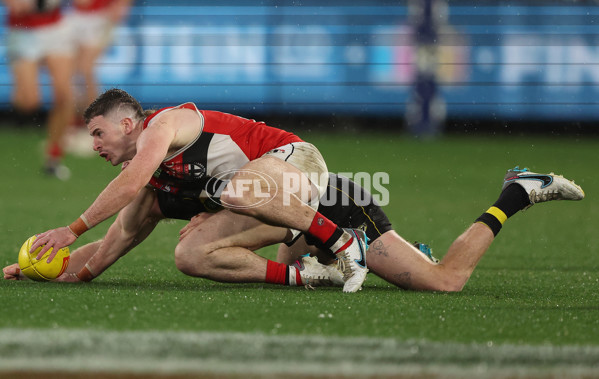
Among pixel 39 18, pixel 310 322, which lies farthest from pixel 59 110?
pixel 310 322

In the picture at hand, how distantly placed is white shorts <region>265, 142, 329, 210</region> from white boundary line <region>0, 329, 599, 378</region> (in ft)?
4.44

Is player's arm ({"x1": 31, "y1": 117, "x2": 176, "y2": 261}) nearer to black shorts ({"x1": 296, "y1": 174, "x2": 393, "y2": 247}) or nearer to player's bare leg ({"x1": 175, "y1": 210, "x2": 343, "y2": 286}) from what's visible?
player's bare leg ({"x1": 175, "y1": 210, "x2": 343, "y2": 286})

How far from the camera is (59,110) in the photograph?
1051 cm

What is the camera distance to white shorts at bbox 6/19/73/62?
1213 centimetres

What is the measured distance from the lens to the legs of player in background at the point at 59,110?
10414mm

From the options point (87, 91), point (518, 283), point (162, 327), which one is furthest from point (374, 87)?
point (162, 327)

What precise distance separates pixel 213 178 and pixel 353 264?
785 mm

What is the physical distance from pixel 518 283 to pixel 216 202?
1648mm

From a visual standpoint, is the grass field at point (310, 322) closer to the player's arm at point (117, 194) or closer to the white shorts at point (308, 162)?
the player's arm at point (117, 194)

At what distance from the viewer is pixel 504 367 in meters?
3.04

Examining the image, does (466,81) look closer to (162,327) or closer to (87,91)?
(87,91)

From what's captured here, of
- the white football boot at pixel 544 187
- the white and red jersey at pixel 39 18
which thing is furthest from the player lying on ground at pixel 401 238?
the white and red jersey at pixel 39 18

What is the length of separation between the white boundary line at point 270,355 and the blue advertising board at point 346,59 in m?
11.9

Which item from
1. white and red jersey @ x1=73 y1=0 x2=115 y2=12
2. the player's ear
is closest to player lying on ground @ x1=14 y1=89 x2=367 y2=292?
the player's ear
